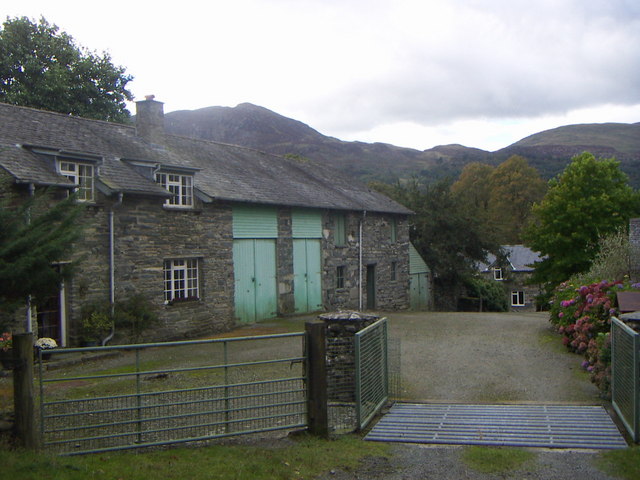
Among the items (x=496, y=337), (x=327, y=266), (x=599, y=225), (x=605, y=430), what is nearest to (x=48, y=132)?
(x=327, y=266)

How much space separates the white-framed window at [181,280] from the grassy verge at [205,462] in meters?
11.4

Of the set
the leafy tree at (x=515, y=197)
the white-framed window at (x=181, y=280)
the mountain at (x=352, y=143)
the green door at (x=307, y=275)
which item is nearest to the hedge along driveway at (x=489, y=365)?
the green door at (x=307, y=275)

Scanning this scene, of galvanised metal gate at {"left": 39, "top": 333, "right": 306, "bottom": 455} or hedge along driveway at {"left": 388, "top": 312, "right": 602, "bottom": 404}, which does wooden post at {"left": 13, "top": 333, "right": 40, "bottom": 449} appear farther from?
hedge along driveway at {"left": 388, "top": 312, "right": 602, "bottom": 404}

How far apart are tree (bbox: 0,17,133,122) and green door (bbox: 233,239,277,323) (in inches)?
563

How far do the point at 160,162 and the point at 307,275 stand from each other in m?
8.01

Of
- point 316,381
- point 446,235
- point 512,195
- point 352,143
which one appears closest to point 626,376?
point 316,381

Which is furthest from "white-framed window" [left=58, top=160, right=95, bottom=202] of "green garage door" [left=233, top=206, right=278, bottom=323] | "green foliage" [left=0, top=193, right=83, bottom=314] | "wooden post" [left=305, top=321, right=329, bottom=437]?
"wooden post" [left=305, top=321, right=329, bottom=437]

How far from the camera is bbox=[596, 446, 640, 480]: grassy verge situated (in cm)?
632

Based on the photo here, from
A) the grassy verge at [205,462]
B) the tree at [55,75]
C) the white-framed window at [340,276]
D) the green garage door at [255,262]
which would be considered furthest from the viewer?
the tree at [55,75]

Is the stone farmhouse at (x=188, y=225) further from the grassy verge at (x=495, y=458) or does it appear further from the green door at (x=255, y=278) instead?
the grassy verge at (x=495, y=458)

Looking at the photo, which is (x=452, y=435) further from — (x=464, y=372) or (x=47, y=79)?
(x=47, y=79)

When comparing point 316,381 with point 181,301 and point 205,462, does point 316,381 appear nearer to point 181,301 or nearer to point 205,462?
point 205,462

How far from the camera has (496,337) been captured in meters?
17.4

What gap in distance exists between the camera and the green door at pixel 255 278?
20641 mm
